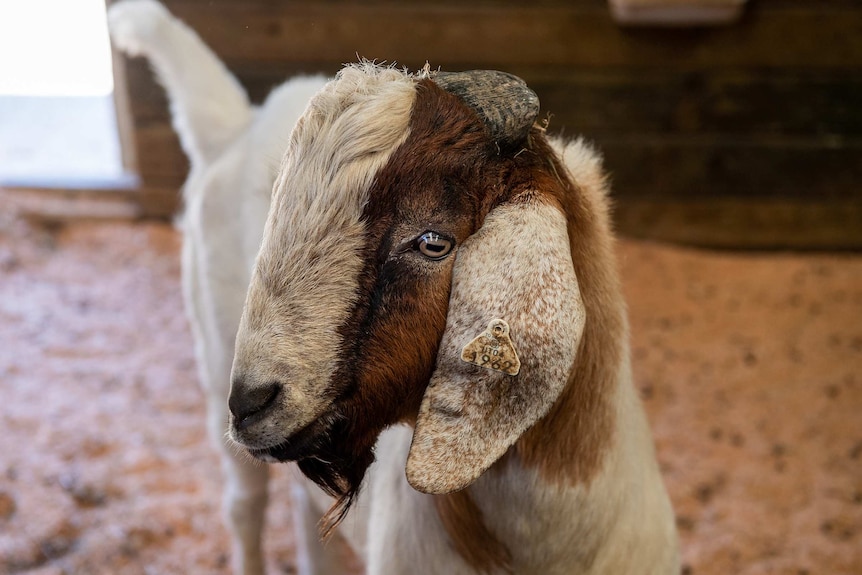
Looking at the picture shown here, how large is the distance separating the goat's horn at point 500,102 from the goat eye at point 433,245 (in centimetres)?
15

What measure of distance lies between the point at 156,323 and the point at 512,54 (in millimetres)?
1990

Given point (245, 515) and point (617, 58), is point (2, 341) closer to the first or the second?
point (245, 515)

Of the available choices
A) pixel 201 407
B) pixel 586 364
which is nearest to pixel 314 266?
pixel 586 364

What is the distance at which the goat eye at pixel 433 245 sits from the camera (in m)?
1.07

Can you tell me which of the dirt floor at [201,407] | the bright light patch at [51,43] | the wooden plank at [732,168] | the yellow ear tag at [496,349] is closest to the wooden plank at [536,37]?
the wooden plank at [732,168]

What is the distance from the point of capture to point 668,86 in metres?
3.94

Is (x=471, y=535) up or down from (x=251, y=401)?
down

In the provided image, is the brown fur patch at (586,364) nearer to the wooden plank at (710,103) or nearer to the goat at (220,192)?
the goat at (220,192)

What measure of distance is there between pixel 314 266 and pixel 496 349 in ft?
0.79

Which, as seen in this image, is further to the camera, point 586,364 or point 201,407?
point 201,407

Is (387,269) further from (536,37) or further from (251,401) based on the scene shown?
(536,37)

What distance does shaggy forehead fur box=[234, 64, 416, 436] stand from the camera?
3.36 feet

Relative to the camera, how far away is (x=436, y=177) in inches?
42.0

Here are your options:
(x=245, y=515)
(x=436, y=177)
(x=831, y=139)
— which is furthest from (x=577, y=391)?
(x=831, y=139)
